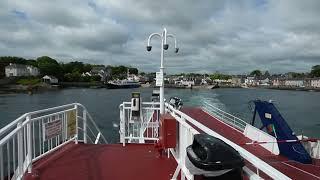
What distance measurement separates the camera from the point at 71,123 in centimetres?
960

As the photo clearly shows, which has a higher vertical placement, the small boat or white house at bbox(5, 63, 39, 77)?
white house at bbox(5, 63, 39, 77)

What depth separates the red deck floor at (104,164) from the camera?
671 centimetres

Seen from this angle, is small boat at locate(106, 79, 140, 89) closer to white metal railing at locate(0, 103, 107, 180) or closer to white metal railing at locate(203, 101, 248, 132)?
white metal railing at locate(203, 101, 248, 132)

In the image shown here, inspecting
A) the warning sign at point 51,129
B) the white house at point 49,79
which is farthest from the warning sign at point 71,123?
the white house at point 49,79

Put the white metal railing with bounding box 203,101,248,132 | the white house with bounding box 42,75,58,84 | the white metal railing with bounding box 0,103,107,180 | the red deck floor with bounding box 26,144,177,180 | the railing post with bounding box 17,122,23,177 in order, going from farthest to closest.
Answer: the white house with bounding box 42,75,58,84 < the white metal railing with bounding box 203,101,248,132 < the red deck floor with bounding box 26,144,177,180 < the railing post with bounding box 17,122,23,177 < the white metal railing with bounding box 0,103,107,180

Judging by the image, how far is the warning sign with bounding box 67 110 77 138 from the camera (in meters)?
9.43

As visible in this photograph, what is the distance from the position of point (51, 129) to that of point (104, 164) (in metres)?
1.50

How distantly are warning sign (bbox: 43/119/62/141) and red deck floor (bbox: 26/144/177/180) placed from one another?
0.44 m

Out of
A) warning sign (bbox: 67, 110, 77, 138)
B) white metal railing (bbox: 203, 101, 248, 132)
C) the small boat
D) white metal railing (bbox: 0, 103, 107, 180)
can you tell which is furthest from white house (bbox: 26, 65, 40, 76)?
white metal railing (bbox: 0, 103, 107, 180)

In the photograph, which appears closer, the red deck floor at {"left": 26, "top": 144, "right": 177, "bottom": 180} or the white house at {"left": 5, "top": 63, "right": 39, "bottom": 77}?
the red deck floor at {"left": 26, "top": 144, "right": 177, "bottom": 180}

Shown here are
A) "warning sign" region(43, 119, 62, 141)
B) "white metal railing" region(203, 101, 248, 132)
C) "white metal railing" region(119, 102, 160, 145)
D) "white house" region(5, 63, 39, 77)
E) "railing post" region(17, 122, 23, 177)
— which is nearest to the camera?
"railing post" region(17, 122, 23, 177)

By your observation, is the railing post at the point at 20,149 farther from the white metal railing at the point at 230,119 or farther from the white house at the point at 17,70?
the white house at the point at 17,70

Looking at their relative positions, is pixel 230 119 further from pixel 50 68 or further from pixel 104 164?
pixel 50 68

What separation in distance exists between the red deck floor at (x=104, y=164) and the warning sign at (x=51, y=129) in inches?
17.3
